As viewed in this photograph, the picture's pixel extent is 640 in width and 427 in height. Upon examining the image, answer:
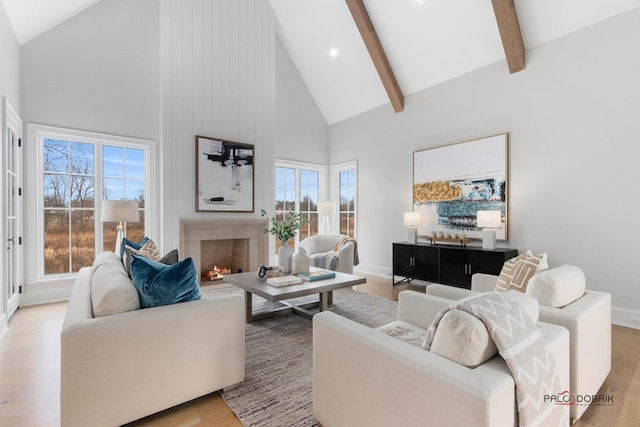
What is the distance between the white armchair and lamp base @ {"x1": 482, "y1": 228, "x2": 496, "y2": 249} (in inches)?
69.7

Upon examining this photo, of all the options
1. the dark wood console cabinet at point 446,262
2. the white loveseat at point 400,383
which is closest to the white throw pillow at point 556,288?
the white loveseat at point 400,383

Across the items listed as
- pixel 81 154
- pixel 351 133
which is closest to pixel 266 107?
pixel 351 133

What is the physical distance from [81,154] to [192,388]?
4.00 meters

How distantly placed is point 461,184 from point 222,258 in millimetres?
4045

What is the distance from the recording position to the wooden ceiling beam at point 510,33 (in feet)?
11.7

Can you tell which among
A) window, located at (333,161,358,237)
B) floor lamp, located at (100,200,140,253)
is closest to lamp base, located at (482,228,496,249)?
window, located at (333,161,358,237)

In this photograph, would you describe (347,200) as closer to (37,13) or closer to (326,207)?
(326,207)

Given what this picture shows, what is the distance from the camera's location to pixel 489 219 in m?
3.95

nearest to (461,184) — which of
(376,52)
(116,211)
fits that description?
(376,52)

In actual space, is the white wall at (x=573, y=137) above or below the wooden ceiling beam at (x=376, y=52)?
below

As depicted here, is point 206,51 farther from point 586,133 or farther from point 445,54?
point 586,133

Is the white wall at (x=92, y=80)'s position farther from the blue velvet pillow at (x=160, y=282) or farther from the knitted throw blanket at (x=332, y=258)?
the blue velvet pillow at (x=160, y=282)

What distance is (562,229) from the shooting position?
3.68 meters

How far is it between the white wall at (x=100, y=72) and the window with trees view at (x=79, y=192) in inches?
11.6
